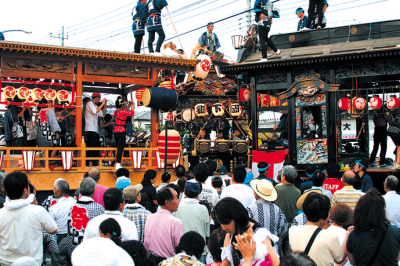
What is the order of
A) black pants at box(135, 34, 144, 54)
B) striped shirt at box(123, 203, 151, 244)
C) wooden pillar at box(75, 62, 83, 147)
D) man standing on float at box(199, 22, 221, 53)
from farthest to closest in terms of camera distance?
man standing on float at box(199, 22, 221, 53), black pants at box(135, 34, 144, 54), wooden pillar at box(75, 62, 83, 147), striped shirt at box(123, 203, 151, 244)

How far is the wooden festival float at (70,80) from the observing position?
437 inches

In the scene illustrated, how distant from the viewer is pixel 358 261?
156 inches

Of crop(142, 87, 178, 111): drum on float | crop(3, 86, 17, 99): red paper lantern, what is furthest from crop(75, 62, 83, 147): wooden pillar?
crop(142, 87, 178, 111): drum on float

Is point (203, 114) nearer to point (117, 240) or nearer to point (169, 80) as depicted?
point (169, 80)

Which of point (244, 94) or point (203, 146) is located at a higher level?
point (244, 94)

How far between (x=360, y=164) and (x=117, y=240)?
661cm

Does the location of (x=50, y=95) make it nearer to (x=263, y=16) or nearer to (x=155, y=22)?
(x=155, y=22)

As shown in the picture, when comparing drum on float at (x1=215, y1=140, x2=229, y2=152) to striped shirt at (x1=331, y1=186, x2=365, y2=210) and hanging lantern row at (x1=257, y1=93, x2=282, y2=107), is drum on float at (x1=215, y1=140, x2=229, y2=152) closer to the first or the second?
hanging lantern row at (x1=257, y1=93, x2=282, y2=107)

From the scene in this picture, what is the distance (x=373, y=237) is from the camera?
155 inches

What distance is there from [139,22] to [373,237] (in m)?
11.6

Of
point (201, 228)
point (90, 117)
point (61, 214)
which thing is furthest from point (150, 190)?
point (90, 117)

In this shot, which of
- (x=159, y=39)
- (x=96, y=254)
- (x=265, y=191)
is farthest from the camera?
(x=159, y=39)

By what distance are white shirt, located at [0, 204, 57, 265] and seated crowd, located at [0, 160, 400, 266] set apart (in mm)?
10

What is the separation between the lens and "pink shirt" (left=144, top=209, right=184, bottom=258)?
4.64m
